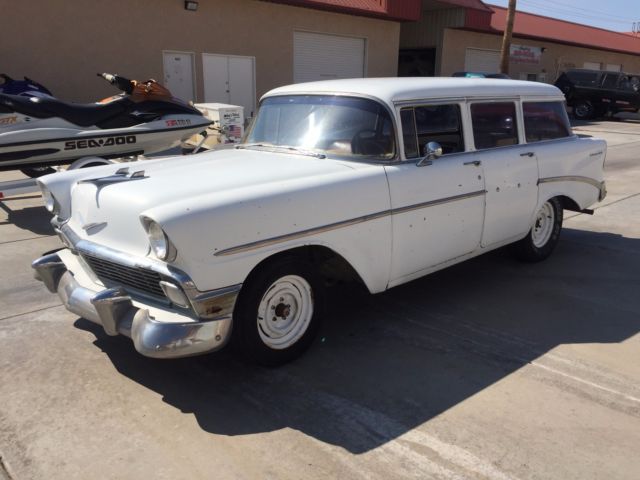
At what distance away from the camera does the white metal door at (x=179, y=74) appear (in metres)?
14.4

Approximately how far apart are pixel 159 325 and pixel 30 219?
502 cm

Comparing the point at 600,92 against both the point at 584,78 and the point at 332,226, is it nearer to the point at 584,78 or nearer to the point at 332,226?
the point at 584,78

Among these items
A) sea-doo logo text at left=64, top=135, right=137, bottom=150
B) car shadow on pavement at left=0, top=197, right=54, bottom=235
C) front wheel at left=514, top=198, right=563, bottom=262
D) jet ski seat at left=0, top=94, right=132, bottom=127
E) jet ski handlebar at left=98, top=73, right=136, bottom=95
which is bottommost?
car shadow on pavement at left=0, top=197, right=54, bottom=235

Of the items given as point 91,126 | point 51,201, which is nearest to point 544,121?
point 51,201

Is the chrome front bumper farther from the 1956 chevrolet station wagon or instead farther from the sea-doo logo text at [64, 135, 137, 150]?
the sea-doo logo text at [64, 135, 137, 150]

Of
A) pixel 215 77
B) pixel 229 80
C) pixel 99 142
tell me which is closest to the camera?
pixel 99 142

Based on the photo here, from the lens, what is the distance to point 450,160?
446cm

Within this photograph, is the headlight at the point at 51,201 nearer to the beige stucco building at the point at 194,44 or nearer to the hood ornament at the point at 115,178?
the hood ornament at the point at 115,178

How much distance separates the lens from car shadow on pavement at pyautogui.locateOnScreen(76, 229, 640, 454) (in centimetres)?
318

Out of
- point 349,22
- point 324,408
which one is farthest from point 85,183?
point 349,22

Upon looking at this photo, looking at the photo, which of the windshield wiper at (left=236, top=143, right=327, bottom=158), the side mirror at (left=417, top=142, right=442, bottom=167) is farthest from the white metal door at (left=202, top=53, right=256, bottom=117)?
the side mirror at (left=417, top=142, right=442, bottom=167)

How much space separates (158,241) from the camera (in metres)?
3.08

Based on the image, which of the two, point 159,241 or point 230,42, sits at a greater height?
point 230,42

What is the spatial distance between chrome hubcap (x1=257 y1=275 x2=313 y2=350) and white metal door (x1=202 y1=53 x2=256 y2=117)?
496 inches
